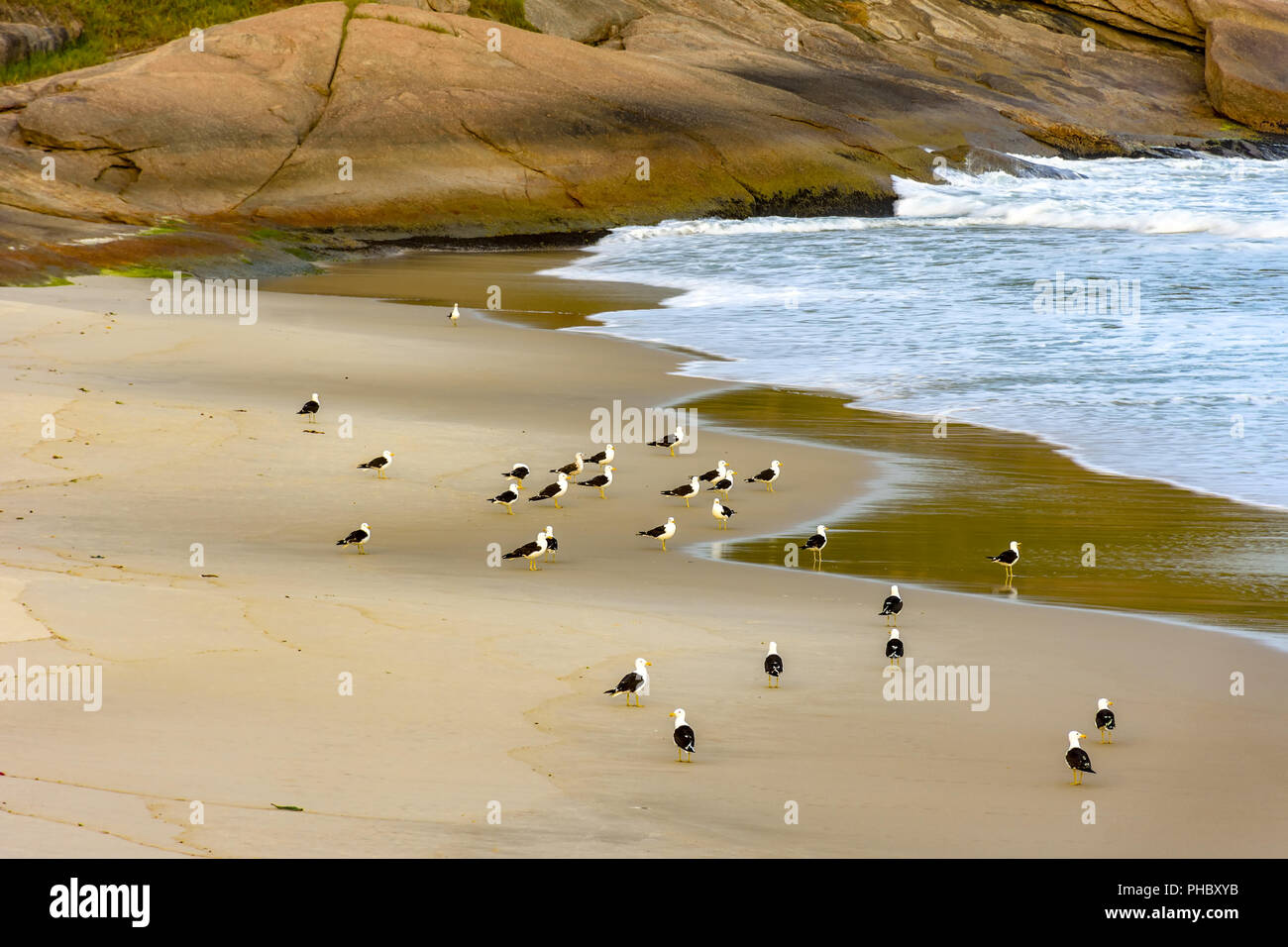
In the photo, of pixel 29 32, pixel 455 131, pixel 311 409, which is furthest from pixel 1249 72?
pixel 311 409

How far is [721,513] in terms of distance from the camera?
1248cm

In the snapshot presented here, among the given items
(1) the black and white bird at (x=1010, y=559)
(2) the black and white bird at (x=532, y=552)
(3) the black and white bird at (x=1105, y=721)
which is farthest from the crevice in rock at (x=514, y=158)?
(3) the black and white bird at (x=1105, y=721)

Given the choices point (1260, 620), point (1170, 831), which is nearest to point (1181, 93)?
point (1260, 620)

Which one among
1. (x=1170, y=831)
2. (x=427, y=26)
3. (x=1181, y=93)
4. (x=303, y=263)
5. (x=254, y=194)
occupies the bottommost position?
(x=1170, y=831)

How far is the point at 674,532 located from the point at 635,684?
4.27 metres

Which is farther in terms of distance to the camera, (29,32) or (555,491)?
(29,32)

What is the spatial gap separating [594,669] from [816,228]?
30406 millimetres

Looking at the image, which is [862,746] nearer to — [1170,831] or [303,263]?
[1170,831]

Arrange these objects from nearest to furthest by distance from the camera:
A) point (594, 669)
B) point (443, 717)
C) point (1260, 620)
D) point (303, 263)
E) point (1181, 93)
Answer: point (443, 717) → point (594, 669) → point (1260, 620) → point (303, 263) → point (1181, 93)

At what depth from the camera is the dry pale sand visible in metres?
6.27

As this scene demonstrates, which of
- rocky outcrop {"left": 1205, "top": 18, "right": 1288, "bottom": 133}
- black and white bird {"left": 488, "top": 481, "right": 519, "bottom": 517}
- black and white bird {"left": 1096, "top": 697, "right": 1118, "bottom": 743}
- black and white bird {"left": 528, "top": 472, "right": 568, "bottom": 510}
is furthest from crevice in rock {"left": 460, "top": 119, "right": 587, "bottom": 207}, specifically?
rocky outcrop {"left": 1205, "top": 18, "right": 1288, "bottom": 133}

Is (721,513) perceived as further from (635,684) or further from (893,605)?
(635,684)

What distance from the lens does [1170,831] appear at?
6512mm

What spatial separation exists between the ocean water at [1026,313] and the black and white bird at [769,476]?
132 inches
